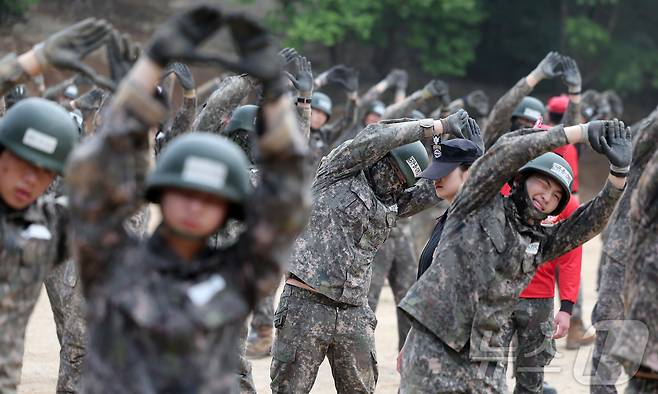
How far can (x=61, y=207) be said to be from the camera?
14.8ft

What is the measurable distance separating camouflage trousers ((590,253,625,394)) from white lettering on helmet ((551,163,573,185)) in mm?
1932

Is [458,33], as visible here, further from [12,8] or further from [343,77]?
[343,77]

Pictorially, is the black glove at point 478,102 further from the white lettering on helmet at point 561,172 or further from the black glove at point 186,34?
the black glove at point 186,34

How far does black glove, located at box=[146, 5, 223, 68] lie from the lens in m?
3.44

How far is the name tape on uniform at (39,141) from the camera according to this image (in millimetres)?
4141

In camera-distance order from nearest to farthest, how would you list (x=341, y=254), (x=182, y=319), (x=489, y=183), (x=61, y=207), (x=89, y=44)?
(x=182, y=319) < (x=89, y=44) < (x=61, y=207) < (x=489, y=183) < (x=341, y=254)

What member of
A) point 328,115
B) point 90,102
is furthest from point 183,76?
point 328,115

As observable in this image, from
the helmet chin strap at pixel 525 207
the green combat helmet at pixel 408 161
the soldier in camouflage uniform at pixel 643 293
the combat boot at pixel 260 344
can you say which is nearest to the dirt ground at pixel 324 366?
the combat boot at pixel 260 344

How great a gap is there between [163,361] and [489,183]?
2129 mm

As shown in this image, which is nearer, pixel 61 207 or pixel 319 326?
pixel 61 207

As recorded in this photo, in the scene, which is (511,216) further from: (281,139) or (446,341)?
(281,139)

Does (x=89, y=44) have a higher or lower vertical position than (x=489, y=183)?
higher

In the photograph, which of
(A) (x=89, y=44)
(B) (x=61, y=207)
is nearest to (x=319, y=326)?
(B) (x=61, y=207)

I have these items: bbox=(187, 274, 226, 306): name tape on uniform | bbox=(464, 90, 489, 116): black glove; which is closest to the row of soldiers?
bbox=(187, 274, 226, 306): name tape on uniform
